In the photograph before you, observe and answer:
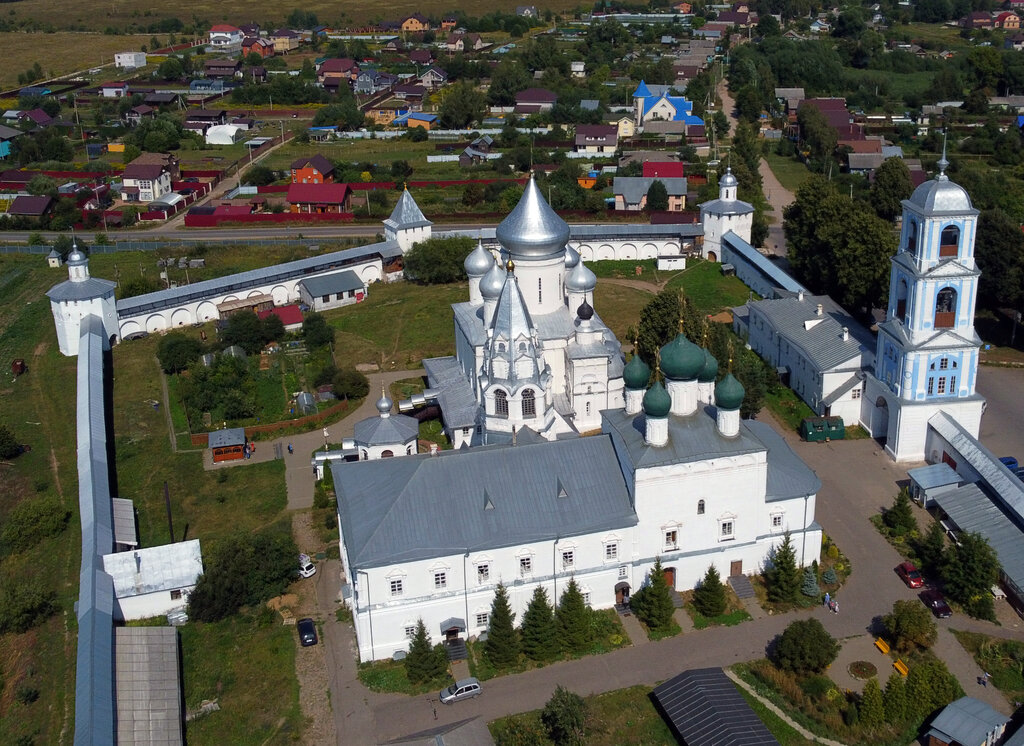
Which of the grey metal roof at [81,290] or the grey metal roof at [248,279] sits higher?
the grey metal roof at [81,290]

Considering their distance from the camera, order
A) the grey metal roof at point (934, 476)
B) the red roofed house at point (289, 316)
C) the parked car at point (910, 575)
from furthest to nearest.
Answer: the red roofed house at point (289, 316) → the grey metal roof at point (934, 476) → the parked car at point (910, 575)

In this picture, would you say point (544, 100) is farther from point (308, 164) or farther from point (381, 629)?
point (381, 629)

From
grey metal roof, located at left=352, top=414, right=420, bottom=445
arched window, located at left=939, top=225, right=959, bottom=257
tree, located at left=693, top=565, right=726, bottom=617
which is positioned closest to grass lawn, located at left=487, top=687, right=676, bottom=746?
tree, located at left=693, top=565, right=726, bottom=617

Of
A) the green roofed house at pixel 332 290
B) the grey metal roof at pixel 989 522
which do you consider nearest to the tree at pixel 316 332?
the green roofed house at pixel 332 290

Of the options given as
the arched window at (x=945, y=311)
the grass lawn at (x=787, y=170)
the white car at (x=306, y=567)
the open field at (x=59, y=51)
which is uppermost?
the open field at (x=59, y=51)

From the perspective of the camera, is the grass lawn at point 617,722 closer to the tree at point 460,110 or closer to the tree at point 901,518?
the tree at point 901,518

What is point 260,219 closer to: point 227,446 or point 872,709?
point 227,446
